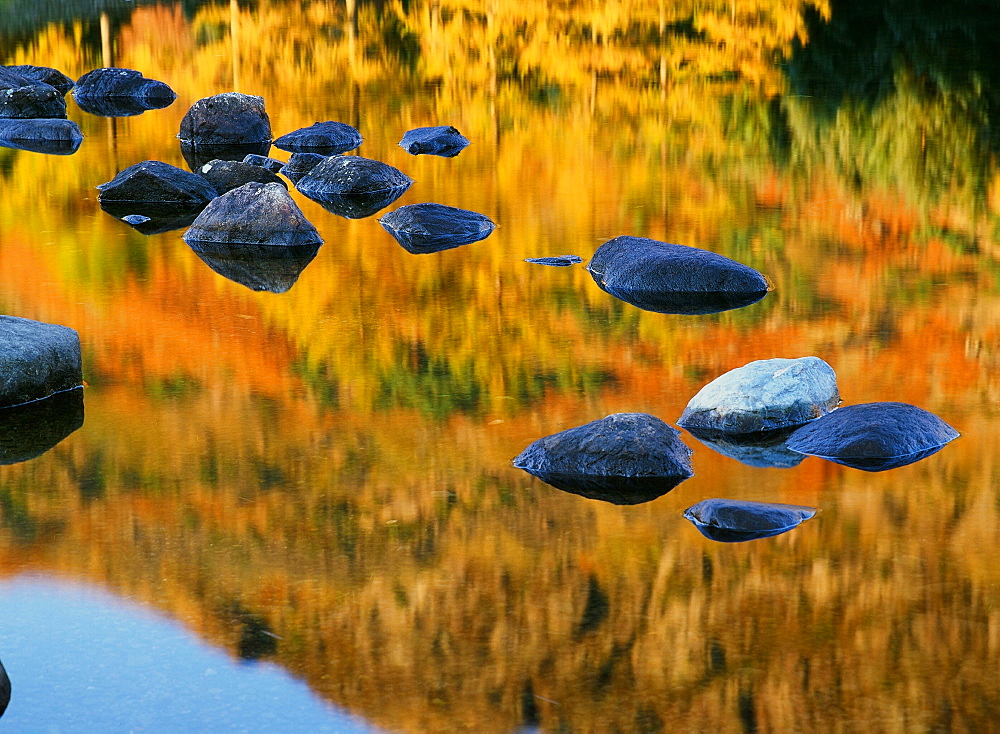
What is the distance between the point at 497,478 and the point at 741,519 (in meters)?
1.06

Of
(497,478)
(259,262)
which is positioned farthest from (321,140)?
(497,478)

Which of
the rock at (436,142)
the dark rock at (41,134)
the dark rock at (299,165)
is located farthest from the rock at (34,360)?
the dark rock at (41,134)

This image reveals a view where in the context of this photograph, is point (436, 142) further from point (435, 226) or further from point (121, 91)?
point (121, 91)

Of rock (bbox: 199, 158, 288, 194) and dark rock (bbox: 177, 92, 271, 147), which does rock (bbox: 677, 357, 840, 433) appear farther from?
dark rock (bbox: 177, 92, 271, 147)

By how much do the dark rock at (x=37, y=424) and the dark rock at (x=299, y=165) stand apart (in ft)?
20.6

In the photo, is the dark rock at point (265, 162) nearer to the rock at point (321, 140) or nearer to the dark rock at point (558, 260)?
the rock at point (321, 140)

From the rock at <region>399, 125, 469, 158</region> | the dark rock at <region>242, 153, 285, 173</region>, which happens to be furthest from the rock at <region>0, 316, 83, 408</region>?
the rock at <region>399, 125, 469, 158</region>

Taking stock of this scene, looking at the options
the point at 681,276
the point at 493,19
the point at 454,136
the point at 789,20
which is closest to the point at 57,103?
the point at 454,136

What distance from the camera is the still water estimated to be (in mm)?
3996

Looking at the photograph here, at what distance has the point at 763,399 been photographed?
5.91 meters

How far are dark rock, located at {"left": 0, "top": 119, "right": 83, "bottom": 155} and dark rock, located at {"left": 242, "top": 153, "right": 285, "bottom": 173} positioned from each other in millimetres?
2747

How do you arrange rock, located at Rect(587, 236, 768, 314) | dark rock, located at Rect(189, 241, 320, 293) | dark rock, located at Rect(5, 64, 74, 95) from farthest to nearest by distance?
1. dark rock, located at Rect(5, 64, 74, 95)
2. dark rock, located at Rect(189, 241, 320, 293)
3. rock, located at Rect(587, 236, 768, 314)

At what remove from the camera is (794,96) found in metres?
16.9

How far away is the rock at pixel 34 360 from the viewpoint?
6.15 metres
